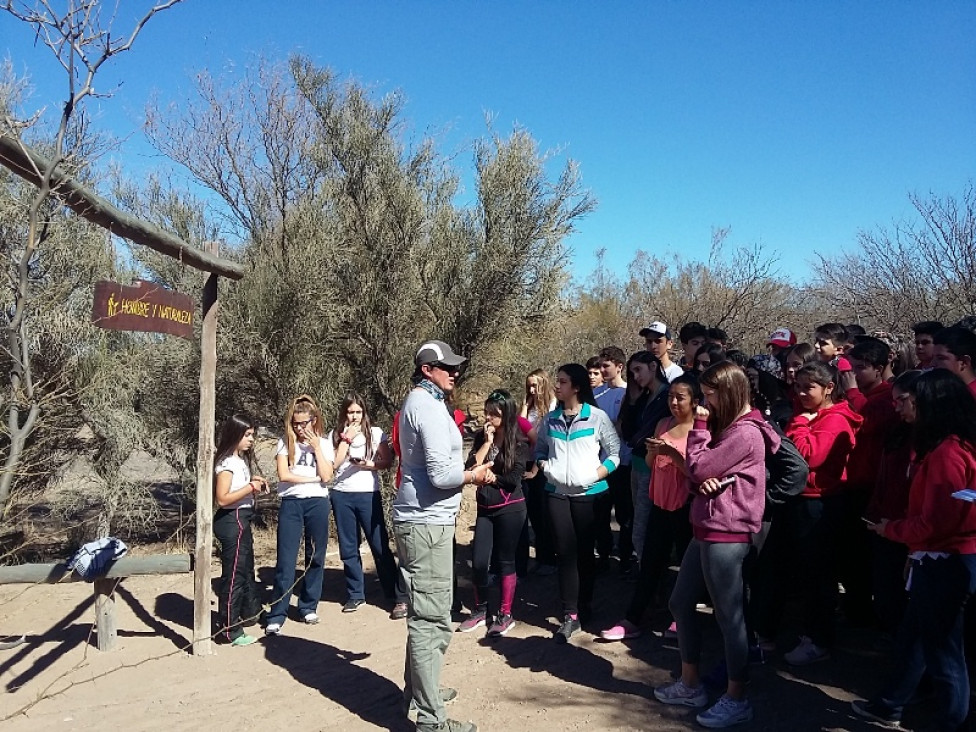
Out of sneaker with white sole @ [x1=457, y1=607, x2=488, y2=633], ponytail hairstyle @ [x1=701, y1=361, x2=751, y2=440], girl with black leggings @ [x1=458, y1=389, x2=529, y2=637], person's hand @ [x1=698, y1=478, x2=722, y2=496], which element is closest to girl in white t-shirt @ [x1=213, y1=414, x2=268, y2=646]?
sneaker with white sole @ [x1=457, y1=607, x2=488, y2=633]

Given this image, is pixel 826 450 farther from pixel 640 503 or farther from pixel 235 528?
pixel 235 528

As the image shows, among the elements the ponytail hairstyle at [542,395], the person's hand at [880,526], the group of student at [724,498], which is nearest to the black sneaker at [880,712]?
the group of student at [724,498]

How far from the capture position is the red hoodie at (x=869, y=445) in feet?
13.7

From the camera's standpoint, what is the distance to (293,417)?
18.7ft

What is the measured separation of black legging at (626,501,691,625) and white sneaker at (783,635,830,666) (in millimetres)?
859

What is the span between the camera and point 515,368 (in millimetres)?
10586

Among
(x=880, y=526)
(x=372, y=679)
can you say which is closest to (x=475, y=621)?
(x=372, y=679)

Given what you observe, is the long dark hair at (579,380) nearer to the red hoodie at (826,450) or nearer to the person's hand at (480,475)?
the person's hand at (480,475)

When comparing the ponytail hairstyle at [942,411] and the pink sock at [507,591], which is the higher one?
the ponytail hairstyle at [942,411]

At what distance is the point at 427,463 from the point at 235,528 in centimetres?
233

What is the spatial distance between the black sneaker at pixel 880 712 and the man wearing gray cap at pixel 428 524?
6.54ft

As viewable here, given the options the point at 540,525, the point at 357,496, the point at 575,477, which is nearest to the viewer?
the point at 575,477

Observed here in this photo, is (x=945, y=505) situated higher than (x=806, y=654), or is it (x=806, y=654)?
(x=945, y=505)

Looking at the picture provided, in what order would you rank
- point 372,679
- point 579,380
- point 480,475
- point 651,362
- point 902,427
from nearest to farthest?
point 902,427 → point 480,475 → point 372,679 → point 579,380 → point 651,362
